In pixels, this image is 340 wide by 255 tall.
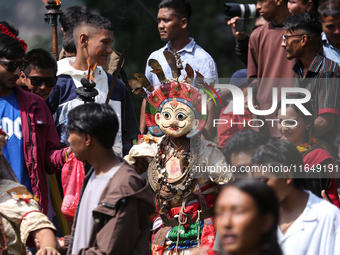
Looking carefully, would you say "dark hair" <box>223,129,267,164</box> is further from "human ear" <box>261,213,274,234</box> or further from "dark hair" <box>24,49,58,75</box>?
"dark hair" <box>24,49,58,75</box>

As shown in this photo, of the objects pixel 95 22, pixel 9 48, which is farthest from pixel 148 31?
pixel 9 48

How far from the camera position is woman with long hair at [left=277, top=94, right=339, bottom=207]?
12.7 ft

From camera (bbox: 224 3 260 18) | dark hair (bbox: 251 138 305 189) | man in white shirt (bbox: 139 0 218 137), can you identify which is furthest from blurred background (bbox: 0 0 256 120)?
dark hair (bbox: 251 138 305 189)

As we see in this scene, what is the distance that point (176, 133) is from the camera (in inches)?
Answer: 171

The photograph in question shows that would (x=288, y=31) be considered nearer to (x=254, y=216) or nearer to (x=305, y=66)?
(x=305, y=66)

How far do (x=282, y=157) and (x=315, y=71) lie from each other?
6.05 feet

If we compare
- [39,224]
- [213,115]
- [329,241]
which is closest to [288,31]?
[213,115]

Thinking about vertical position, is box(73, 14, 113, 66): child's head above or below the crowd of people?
above

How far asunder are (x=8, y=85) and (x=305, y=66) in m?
2.63

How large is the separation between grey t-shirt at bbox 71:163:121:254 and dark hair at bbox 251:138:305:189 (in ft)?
2.72

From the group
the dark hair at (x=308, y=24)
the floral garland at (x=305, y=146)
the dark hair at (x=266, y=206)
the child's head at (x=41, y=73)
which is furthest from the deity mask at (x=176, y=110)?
the dark hair at (x=266, y=206)

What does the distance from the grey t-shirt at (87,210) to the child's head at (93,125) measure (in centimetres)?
17

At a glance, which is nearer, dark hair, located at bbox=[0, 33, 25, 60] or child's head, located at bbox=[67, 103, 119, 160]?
child's head, located at bbox=[67, 103, 119, 160]

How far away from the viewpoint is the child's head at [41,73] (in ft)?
16.3
